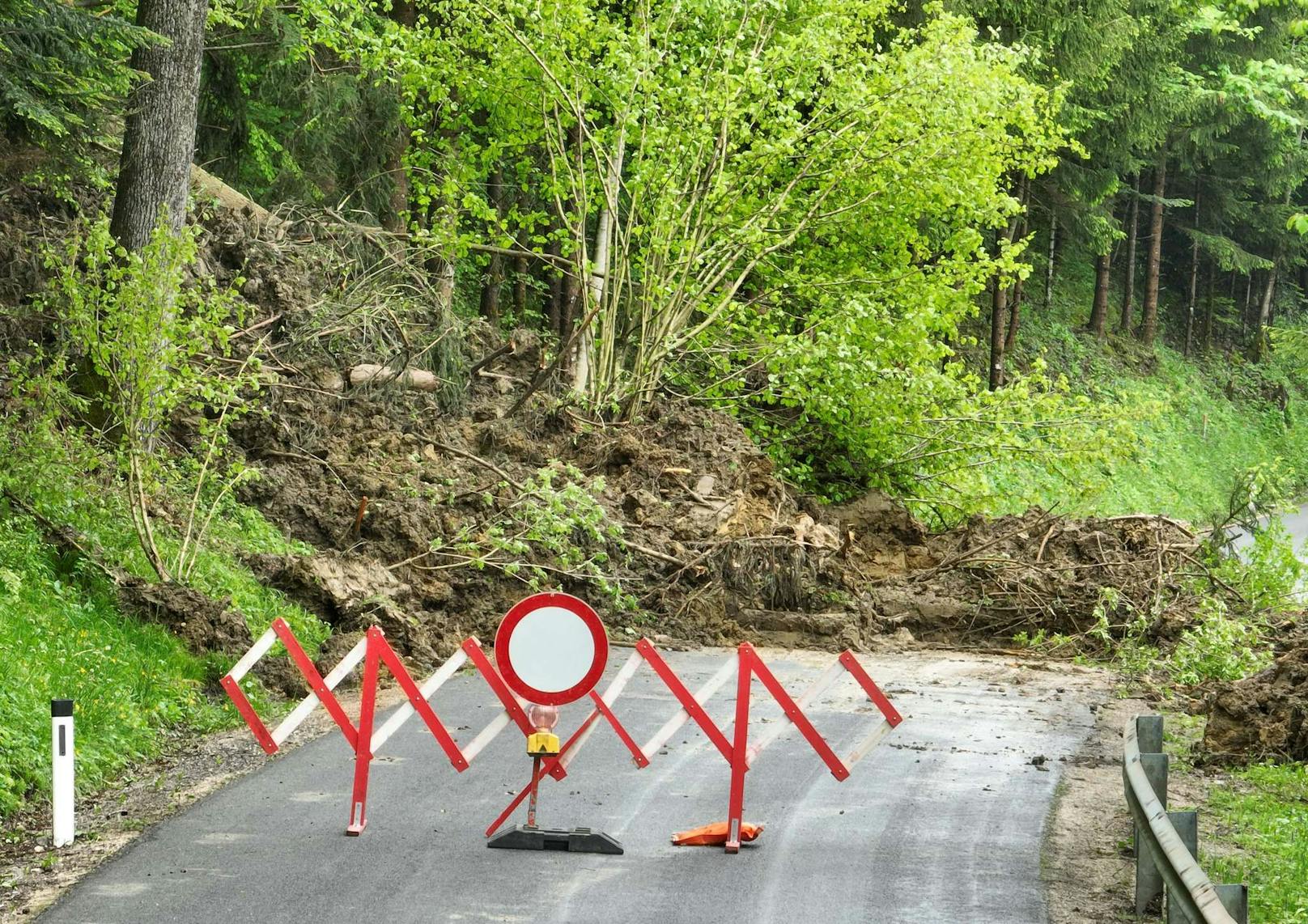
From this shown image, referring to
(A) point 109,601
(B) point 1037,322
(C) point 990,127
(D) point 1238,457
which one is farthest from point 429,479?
(D) point 1238,457

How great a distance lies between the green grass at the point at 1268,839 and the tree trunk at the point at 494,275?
727 inches

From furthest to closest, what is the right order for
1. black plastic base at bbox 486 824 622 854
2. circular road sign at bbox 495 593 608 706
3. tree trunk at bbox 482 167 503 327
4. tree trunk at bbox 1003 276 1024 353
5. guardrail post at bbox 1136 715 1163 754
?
1. tree trunk at bbox 1003 276 1024 353
2. tree trunk at bbox 482 167 503 327
3. black plastic base at bbox 486 824 622 854
4. circular road sign at bbox 495 593 608 706
5. guardrail post at bbox 1136 715 1163 754

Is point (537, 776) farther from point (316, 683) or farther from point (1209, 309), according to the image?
point (1209, 309)

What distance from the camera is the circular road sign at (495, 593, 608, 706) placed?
23.8 ft

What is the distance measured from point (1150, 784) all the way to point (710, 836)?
2337 mm

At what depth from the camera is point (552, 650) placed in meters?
7.28

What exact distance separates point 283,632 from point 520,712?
147cm

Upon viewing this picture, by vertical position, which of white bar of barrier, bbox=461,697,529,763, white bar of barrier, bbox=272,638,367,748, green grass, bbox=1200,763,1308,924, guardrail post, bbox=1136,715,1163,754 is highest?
guardrail post, bbox=1136,715,1163,754

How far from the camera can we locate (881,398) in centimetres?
1898

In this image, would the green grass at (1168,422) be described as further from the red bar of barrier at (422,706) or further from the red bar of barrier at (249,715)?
the red bar of barrier at (249,715)

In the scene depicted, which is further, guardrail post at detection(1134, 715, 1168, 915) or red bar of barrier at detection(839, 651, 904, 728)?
red bar of barrier at detection(839, 651, 904, 728)

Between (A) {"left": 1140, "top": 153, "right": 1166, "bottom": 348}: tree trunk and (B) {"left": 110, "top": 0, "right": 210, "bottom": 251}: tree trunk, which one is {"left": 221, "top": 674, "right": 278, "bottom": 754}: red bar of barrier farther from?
(A) {"left": 1140, "top": 153, "right": 1166, "bottom": 348}: tree trunk

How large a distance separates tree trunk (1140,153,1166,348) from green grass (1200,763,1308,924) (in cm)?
3592

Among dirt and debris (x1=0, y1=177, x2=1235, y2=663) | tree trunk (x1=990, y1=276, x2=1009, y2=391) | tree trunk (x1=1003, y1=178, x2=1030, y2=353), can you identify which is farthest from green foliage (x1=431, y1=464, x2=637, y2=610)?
tree trunk (x1=1003, y1=178, x2=1030, y2=353)
